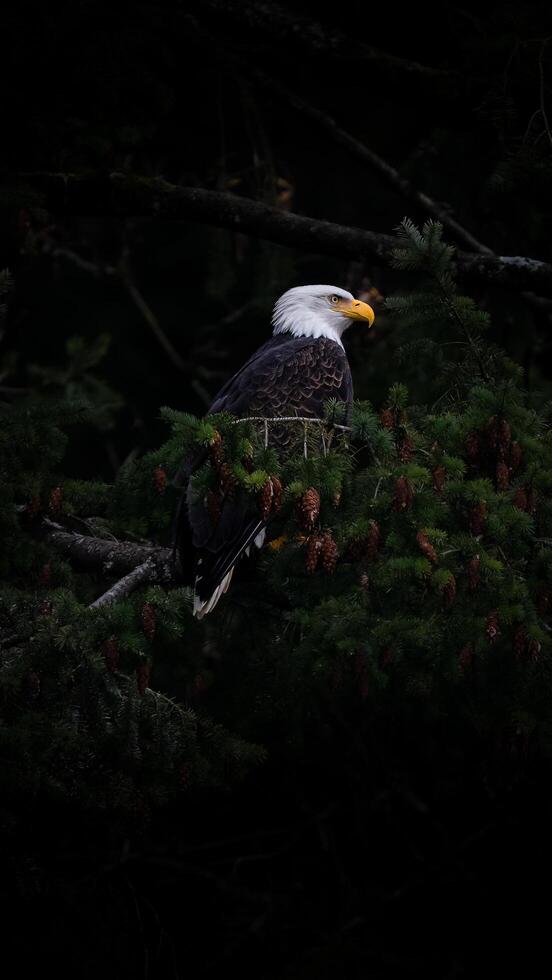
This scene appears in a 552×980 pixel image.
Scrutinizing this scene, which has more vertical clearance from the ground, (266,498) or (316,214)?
(316,214)

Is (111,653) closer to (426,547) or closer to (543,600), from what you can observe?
(426,547)

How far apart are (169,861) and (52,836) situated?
10.5 feet

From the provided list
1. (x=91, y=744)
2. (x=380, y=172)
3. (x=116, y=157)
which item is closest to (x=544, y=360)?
(x=380, y=172)

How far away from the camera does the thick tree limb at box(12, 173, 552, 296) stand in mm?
5812

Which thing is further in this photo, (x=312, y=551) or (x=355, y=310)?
(x=355, y=310)

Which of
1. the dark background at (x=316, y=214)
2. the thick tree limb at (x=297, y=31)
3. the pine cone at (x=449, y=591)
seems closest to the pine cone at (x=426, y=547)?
the pine cone at (x=449, y=591)

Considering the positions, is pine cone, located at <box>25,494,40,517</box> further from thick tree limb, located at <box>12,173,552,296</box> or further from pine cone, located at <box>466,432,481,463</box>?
thick tree limb, located at <box>12,173,552,296</box>

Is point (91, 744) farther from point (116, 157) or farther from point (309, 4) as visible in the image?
point (309, 4)

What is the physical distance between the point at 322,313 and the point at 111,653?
3116 mm

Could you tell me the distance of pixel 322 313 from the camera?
6281mm

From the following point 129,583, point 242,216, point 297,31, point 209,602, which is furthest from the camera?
point 297,31

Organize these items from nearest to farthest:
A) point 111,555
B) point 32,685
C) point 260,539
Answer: point 32,685 < point 111,555 < point 260,539

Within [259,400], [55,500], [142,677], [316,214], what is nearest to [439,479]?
[142,677]

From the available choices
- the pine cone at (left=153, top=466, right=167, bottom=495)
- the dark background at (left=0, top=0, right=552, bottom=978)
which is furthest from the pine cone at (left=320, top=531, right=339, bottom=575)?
the dark background at (left=0, top=0, right=552, bottom=978)
